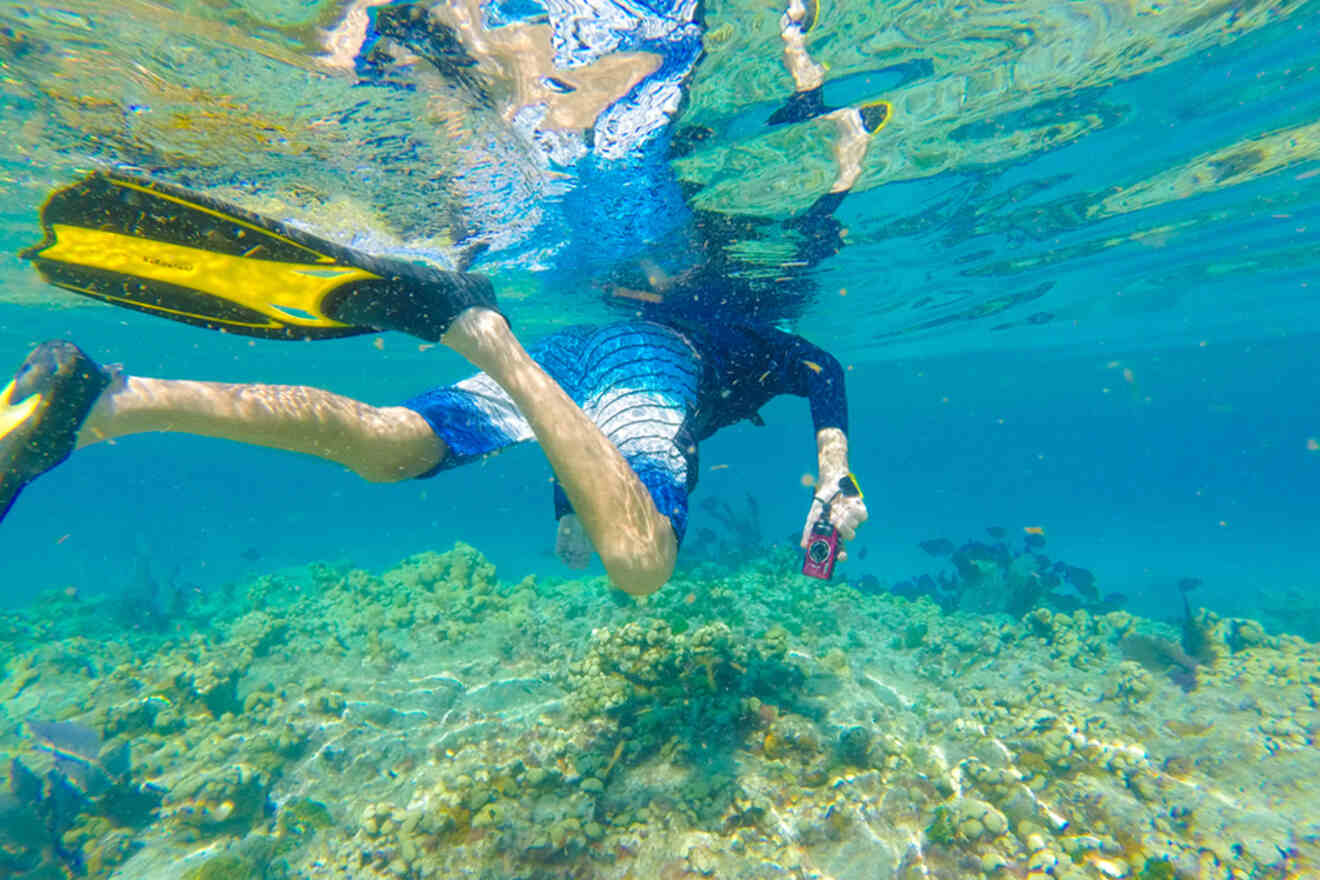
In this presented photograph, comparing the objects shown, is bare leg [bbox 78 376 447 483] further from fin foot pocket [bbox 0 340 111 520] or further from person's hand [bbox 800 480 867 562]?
person's hand [bbox 800 480 867 562]

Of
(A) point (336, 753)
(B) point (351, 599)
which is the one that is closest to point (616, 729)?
(A) point (336, 753)

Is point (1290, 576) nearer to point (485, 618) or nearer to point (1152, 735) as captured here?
point (1152, 735)

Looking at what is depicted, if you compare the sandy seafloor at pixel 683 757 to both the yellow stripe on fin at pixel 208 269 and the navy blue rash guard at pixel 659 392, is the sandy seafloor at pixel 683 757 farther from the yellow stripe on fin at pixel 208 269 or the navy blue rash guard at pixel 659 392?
the yellow stripe on fin at pixel 208 269

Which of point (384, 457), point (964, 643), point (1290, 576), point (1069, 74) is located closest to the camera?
point (384, 457)

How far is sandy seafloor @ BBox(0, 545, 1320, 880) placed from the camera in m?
4.40

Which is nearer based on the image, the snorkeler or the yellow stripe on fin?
the snorkeler

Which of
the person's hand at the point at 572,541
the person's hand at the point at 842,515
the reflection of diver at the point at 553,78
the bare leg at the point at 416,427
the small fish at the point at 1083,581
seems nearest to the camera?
the bare leg at the point at 416,427

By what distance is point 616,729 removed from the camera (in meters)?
5.56

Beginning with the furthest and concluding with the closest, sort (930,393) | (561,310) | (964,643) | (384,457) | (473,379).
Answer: (930,393) → (561,310) → (964,643) → (473,379) → (384,457)

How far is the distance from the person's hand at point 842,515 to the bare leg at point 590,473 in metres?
0.88

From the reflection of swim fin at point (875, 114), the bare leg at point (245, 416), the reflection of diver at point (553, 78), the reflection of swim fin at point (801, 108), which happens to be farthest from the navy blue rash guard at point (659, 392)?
the reflection of swim fin at point (875, 114)

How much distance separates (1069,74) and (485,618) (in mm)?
12199

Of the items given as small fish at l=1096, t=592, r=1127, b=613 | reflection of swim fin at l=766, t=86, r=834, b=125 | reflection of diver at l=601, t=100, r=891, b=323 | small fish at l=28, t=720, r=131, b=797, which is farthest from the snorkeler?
small fish at l=1096, t=592, r=1127, b=613

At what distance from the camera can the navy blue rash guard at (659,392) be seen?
3730mm
